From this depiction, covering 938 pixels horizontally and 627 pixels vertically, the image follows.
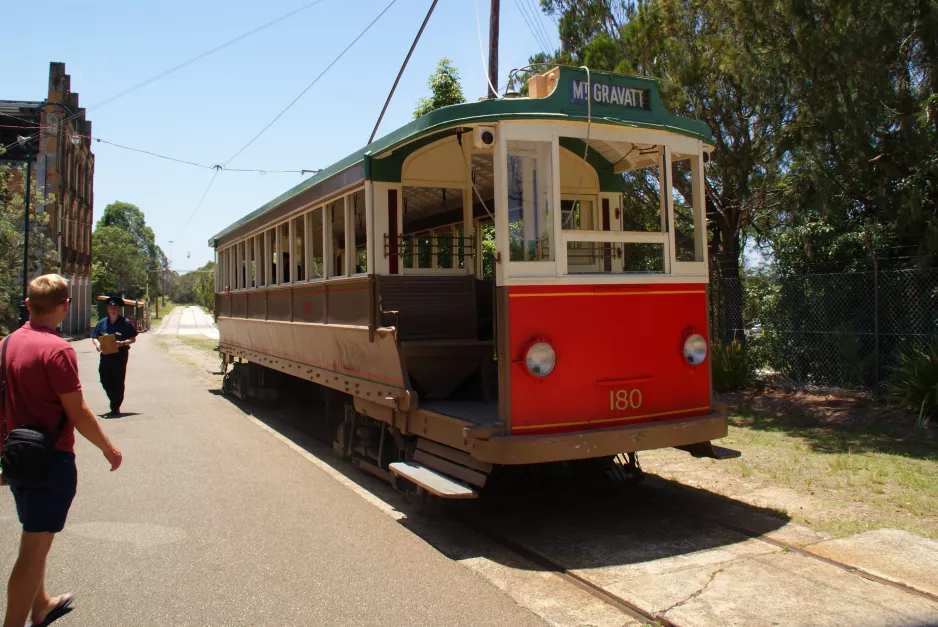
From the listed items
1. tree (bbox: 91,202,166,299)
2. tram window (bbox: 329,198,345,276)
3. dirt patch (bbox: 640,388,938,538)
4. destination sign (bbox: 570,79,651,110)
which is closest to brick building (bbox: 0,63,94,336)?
tree (bbox: 91,202,166,299)

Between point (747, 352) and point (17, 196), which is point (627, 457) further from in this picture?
point (17, 196)

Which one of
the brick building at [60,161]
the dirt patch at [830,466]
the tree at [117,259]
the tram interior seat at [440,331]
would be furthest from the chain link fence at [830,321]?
the tree at [117,259]

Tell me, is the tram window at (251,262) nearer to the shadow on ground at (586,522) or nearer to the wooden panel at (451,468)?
the shadow on ground at (586,522)

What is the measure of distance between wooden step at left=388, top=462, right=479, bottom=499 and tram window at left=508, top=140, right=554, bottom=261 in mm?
1677

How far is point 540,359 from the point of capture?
5289 millimetres

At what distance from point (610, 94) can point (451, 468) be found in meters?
3.03

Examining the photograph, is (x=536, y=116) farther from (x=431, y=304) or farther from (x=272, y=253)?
(x=272, y=253)

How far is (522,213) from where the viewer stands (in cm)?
552

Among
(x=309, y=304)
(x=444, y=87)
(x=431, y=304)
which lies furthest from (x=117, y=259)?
(x=431, y=304)

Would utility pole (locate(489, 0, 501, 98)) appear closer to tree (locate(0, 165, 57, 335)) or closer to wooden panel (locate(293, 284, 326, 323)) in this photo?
wooden panel (locate(293, 284, 326, 323))

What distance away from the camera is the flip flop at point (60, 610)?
4.02 metres

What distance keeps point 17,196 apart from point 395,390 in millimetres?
30417

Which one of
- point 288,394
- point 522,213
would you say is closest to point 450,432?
point 522,213

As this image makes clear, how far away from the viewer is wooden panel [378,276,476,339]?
6758 mm
